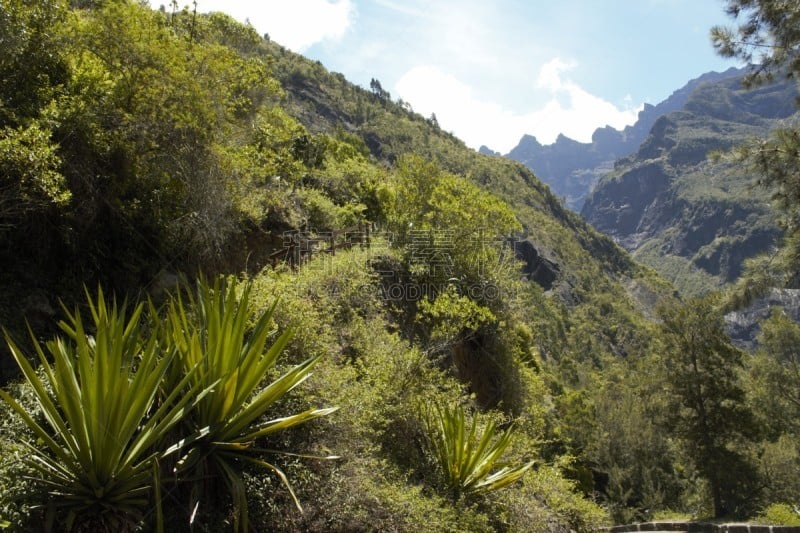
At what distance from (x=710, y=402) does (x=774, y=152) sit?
17.1 metres

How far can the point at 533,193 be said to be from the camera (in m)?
90.2

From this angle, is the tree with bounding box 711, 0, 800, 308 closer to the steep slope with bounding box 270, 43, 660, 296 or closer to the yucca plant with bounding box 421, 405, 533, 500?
the yucca plant with bounding box 421, 405, 533, 500

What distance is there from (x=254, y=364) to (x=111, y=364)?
106 cm

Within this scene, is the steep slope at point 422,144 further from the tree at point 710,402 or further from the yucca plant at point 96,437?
the yucca plant at point 96,437

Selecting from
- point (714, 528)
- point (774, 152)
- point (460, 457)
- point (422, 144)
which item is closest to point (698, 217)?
point (422, 144)

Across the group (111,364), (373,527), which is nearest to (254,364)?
(111,364)

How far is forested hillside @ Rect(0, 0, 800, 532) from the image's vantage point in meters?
3.54

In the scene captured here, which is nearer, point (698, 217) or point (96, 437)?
point (96, 437)

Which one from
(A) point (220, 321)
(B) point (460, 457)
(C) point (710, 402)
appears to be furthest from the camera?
(C) point (710, 402)

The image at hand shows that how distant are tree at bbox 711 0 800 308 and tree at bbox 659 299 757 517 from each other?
1478 cm

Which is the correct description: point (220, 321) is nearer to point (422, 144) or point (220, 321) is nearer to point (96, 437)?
point (96, 437)

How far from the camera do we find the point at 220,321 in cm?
446

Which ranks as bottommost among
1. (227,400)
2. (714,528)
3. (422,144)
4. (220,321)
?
(714,528)

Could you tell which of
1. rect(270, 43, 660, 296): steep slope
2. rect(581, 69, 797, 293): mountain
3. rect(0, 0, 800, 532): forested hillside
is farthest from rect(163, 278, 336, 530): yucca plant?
rect(581, 69, 797, 293): mountain
